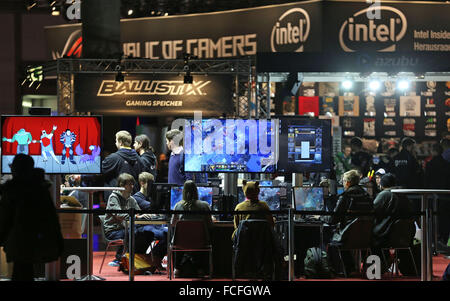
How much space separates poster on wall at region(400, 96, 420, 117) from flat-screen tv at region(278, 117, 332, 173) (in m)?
7.57

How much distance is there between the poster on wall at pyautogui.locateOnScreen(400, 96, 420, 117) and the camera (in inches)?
674

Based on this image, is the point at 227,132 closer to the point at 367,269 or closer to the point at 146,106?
the point at 367,269

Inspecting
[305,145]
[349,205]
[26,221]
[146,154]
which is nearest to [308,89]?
[146,154]

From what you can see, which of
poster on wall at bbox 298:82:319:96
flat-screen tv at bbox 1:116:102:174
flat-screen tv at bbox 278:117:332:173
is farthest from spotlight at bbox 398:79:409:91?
flat-screen tv at bbox 1:116:102:174

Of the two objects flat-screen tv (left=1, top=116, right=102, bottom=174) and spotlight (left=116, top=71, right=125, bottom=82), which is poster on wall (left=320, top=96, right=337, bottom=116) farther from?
flat-screen tv (left=1, top=116, right=102, bottom=174)

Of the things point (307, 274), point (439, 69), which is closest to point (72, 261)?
point (307, 274)

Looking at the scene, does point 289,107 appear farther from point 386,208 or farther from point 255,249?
point 255,249

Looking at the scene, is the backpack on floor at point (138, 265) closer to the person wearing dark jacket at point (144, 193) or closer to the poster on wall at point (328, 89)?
the person wearing dark jacket at point (144, 193)

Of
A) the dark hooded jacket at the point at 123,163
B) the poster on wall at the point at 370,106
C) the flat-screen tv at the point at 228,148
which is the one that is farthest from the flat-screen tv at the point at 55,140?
the poster on wall at the point at 370,106

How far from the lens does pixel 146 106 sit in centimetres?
1294

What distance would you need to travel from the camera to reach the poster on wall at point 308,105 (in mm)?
16719

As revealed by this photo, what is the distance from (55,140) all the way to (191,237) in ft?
6.26

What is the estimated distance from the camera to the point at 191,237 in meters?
9.24

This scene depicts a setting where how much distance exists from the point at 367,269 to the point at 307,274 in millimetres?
684
